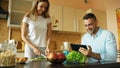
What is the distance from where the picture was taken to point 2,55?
0.87 meters

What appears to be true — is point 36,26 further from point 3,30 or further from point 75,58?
point 3,30

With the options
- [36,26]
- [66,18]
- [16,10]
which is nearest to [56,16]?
[66,18]

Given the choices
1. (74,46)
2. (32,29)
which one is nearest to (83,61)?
(74,46)

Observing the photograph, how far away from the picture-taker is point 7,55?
2.89 feet

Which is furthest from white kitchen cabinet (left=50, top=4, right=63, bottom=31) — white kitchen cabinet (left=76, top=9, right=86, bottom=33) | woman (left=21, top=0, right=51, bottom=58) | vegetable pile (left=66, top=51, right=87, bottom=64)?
vegetable pile (left=66, top=51, right=87, bottom=64)

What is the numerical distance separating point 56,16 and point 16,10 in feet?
2.78

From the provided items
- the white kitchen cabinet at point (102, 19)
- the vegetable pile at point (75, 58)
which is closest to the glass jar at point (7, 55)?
the vegetable pile at point (75, 58)

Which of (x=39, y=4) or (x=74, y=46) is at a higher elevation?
(x=39, y=4)

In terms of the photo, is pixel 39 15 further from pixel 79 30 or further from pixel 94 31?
pixel 79 30

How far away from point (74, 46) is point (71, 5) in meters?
2.87

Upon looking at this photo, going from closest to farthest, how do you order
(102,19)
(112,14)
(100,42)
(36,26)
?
1. (100,42)
2. (36,26)
3. (112,14)
4. (102,19)

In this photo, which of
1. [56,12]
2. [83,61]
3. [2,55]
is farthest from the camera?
[56,12]

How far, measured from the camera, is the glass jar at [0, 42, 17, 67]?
33.7 inches

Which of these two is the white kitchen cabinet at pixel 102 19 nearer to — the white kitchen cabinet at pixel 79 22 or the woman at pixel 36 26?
the white kitchen cabinet at pixel 79 22
